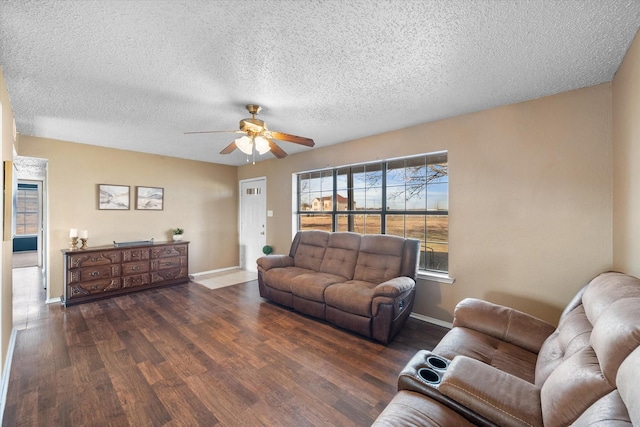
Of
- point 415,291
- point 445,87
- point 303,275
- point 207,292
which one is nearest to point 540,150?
point 445,87

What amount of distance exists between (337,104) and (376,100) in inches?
15.8

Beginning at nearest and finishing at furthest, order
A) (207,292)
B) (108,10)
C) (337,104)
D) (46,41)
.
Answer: (108,10), (46,41), (337,104), (207,292)

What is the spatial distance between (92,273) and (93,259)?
0.69 feet

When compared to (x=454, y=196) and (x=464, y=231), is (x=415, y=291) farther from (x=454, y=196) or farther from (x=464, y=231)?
(x=454, y=196)

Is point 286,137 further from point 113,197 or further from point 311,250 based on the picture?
point 113,197

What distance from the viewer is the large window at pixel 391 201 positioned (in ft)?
10.9

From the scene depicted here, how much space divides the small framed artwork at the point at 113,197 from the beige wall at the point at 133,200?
0.07 metres

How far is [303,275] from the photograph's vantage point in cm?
353

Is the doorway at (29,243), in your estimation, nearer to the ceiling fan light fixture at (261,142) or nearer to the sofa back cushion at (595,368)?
the ceiling fan light fixture at (261,142)

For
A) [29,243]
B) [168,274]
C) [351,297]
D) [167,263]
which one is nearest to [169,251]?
[167,263]

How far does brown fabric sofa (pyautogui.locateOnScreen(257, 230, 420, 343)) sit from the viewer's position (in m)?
2.71

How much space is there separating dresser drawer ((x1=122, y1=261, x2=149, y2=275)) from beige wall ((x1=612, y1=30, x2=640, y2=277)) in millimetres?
5763

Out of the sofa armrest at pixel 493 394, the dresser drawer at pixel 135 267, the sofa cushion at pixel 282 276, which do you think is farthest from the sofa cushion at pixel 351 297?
the dresser drawer at pixel 135 267

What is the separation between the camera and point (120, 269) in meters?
4.20
